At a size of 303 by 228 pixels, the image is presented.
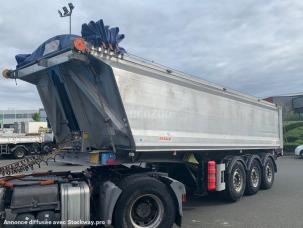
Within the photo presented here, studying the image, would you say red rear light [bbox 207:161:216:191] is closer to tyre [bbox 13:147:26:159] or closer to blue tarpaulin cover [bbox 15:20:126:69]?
blue tarpaulin cover [bbox 15:20:126:69]

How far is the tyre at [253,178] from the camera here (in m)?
10.2

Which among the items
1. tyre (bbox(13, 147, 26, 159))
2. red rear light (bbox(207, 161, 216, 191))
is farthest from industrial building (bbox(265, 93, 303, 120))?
red rear light (bbox(207, 161, 216, 191))

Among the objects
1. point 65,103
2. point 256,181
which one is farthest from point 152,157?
point 256,181

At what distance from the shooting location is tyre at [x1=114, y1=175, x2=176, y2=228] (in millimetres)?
6133

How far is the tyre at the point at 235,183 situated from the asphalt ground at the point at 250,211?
180 millimetres

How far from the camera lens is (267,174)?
1138 centimetres

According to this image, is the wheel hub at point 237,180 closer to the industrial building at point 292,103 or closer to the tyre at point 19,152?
the tyre at point 19,152

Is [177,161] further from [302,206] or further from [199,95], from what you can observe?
[302,206]

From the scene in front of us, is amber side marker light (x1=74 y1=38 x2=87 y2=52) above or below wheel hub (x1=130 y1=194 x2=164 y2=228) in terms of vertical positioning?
above

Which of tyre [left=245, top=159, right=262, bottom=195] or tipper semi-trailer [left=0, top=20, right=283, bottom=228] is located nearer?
tipper semi-trailer [left=0, top=20, right=283, bottom=228]

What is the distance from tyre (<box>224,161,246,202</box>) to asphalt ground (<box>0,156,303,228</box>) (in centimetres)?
18

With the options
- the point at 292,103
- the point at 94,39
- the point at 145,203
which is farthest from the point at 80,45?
the point at 292,103

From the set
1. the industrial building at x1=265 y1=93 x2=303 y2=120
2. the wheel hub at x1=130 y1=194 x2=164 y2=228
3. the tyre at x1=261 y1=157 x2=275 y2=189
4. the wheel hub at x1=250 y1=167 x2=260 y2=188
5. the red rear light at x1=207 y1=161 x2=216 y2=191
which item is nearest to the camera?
the wheel hub at x1=130 y1=194 x2=164 y2=228

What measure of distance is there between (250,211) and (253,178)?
241 cm
